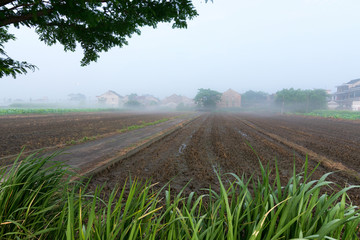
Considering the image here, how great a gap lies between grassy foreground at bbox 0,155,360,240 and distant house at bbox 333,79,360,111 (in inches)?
3155

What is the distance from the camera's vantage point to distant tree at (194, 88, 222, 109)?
89.1m

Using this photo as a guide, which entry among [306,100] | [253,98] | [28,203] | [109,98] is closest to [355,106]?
[306,100]

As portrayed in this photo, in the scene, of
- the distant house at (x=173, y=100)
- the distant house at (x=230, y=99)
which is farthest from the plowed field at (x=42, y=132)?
the distant house at (x=173, y=100)

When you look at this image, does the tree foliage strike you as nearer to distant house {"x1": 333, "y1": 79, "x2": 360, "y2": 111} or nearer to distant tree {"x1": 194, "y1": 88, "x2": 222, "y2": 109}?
distant house {"x1": 333, "y1": 79, "x2": 360, "y2": 111}

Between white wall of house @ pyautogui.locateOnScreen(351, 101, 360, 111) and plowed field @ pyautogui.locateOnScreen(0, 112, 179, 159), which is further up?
plowed field @ pyautogui.locateOnScreen(0, 112, 179, 159)

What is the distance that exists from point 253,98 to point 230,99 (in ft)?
83.2

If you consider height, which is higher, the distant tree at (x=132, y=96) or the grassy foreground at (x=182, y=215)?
the distant tree at (x=132, y=96)

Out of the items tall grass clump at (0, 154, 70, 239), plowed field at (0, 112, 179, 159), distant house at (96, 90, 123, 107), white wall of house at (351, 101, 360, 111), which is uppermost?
distant house at (96, 90, 123, 107)

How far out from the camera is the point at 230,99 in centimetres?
9869

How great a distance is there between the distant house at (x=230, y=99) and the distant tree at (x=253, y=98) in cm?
599

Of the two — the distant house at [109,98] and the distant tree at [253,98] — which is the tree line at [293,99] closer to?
the distant tree at [253,98]

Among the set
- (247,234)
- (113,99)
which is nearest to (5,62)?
(247,234)

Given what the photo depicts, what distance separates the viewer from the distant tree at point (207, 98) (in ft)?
292

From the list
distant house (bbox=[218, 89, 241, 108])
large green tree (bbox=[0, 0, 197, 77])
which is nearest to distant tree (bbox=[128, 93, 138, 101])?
distant house (bbox=[218, 89, 241, 108])
